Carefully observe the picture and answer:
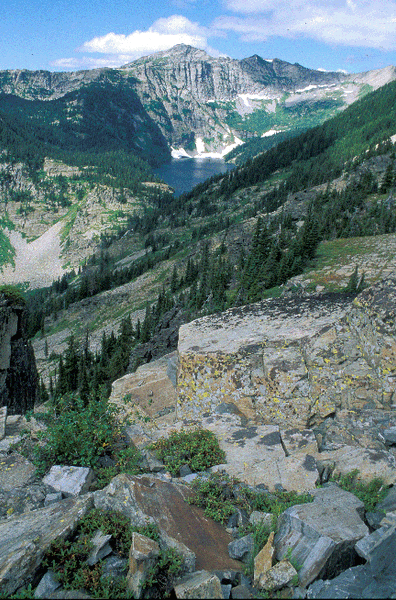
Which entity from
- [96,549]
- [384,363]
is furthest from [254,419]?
[96,549]

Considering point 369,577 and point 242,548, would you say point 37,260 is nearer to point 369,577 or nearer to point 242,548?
point 242,548

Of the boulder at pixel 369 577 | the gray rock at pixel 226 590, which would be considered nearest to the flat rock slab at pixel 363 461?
the boulder at pixel 369 577

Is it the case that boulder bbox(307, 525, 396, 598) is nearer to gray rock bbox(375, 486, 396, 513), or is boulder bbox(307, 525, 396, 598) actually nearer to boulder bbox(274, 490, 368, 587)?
boulder bbox(274, 490, 368, 587)

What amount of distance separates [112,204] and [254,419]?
18854cm

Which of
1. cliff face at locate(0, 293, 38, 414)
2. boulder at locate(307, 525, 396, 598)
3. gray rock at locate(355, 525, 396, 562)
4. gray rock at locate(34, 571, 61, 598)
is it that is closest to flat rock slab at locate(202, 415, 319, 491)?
gray rock at locate(355, 525, 396, 562)

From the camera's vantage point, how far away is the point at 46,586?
4.24 m

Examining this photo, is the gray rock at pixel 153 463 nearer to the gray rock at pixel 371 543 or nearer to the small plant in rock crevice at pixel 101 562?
the small plant in rock crevice at pixel 101 562

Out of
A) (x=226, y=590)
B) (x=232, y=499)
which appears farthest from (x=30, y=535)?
(x=232, y=499)

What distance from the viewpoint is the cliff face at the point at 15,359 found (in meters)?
28.2

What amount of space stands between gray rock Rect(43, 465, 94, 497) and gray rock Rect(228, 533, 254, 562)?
112 inches

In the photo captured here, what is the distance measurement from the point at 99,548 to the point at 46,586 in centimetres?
68

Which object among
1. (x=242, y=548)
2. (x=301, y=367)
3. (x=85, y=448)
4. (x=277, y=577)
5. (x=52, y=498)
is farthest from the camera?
(x=301, y=367)

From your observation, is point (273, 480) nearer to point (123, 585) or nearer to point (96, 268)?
point (123, 585)

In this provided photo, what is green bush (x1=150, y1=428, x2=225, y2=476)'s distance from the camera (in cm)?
689
